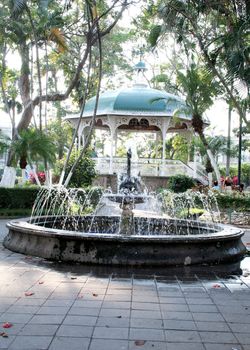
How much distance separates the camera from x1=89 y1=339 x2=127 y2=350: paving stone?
3826 mm

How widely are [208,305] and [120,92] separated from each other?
23.2m

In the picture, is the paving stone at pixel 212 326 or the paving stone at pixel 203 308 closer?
the paving stone at pixel 212 326

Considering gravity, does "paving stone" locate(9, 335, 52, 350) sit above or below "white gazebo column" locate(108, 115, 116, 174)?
below

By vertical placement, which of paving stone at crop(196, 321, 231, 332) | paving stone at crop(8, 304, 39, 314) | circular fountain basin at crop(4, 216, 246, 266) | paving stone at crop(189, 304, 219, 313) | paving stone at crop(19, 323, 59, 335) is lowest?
paving stone at crop(196, 321, 231, 332)

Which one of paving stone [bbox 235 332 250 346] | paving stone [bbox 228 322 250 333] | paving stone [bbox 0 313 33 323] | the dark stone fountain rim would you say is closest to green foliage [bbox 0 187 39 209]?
the dark stone fountain rim

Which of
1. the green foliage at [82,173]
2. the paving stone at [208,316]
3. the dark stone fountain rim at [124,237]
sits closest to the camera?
the paving stone at [208,316]

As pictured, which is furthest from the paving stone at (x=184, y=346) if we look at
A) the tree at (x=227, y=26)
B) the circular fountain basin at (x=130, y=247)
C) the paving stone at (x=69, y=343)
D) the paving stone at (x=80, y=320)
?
the tree at (x=227, y=26)

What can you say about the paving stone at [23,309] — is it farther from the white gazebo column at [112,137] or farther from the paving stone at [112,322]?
the white gazebo column at [112,137]

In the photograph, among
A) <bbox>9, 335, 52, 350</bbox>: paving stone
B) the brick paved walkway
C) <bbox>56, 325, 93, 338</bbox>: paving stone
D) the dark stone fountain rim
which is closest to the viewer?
<bbox>9, 335, 52, 350</bbox>: paving stone

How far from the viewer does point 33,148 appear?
59.5ft

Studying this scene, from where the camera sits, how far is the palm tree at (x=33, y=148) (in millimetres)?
18094

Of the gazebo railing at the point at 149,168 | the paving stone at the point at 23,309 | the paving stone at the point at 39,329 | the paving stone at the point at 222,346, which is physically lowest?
the paving stone at the point at 222,346

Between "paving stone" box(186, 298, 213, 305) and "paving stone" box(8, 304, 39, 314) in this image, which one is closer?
"paving stone" box(8, 304, 39, 314)

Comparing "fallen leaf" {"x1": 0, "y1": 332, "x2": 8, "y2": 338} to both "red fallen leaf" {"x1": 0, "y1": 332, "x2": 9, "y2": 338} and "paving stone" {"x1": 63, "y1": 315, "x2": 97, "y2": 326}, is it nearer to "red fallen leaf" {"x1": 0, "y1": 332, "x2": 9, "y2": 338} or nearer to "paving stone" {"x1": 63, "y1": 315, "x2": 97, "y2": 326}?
"red fallen leaf" {"x1": 0, "y1": 332, "x2": 9, "y2": 338}
